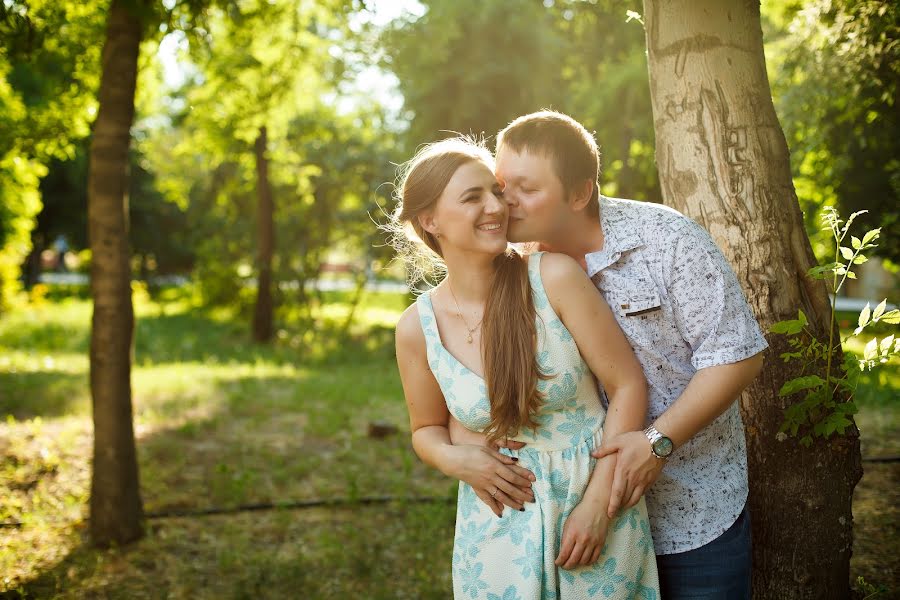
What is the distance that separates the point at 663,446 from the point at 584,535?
329mm

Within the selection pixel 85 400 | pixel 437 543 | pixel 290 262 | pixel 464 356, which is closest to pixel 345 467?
pixel 437 543

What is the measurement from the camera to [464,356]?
7.82ft

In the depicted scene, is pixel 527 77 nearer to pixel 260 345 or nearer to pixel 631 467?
pixel 260 345

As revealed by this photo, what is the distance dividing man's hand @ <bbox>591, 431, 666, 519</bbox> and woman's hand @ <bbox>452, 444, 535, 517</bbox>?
246 millimetres

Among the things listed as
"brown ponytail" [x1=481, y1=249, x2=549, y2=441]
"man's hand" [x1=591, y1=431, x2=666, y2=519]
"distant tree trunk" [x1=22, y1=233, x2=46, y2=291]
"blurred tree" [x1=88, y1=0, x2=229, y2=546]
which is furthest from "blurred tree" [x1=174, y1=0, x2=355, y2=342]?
"distant tree trunk" [x1=22, y1=233, x2=46, y2=291]

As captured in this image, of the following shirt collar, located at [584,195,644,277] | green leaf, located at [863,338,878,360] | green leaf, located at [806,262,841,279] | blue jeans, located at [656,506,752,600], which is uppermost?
shirt collar, located at [584,195,644,277]

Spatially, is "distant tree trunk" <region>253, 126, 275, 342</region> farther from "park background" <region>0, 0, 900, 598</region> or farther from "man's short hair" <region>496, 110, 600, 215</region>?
"man's short hair" <region>496, 110, 600, 215</region>

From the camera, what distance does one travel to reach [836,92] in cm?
688

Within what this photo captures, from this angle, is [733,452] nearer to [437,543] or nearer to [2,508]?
[437,543]

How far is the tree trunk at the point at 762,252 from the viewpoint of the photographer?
2.92m

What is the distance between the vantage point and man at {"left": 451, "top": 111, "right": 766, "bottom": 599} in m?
2.17

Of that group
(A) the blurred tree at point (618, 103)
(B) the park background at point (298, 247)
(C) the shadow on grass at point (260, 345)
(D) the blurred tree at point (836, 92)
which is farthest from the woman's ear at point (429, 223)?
(C) the shadow on grass at point (260, 345)

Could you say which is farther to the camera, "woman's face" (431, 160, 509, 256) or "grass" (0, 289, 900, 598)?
"grass" (0, 289, 900, 598)

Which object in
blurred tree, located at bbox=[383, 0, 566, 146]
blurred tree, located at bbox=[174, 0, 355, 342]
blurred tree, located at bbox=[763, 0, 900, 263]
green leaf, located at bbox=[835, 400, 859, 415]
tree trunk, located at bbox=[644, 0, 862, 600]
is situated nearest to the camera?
green leaf, located at bbox=[835, 400, 859, 415]
